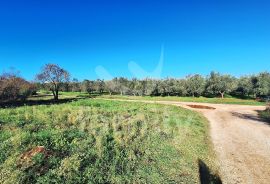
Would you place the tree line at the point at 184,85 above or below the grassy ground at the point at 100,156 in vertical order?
above

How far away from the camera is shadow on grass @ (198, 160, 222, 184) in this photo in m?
10.6

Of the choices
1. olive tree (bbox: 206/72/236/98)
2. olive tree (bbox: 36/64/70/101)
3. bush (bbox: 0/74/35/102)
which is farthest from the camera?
olive tree (bbox: 206/72/236/98)

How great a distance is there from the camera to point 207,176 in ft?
36.7

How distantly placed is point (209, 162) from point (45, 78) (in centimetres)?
6251

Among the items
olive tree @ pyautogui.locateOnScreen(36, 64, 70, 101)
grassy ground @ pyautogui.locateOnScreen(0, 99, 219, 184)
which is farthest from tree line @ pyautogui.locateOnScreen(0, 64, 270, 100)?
grassy ground @ pyautogui.locateOnScreen(0, 99, 219, 184)

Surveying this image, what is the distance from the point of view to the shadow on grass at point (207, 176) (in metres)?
10.6

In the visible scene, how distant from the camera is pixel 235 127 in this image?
22531 mm

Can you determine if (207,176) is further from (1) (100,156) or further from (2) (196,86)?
(2) (196,86)

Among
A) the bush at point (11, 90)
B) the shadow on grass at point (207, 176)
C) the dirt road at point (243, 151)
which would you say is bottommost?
the shadow on grass at point (207, 176)

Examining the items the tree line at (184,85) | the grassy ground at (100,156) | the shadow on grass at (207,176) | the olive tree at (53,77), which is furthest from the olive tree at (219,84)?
the shadow on grass at (207,176)

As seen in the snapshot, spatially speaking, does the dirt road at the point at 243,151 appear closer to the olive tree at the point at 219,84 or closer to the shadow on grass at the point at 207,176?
the shadow on grass at the point at 207,176

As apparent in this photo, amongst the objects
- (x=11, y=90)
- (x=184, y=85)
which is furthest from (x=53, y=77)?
(x=184, y=85)

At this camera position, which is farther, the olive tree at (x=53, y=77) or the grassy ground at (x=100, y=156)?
the olive tree at (x=53, y=77)

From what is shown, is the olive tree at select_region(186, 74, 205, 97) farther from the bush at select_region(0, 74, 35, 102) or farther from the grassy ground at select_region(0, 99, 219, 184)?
the grassy ground at select_region(0, 99, 219, 184)
